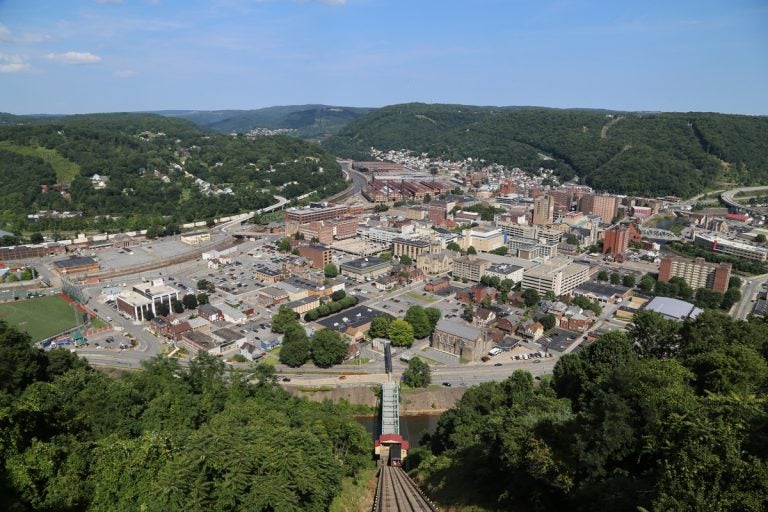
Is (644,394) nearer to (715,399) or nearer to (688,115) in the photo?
(715,399)

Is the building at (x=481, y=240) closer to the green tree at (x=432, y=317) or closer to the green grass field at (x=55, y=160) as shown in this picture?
the green tree at (x=432, y=317)

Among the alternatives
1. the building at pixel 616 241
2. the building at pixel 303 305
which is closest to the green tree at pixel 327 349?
the building at pixel 303 305

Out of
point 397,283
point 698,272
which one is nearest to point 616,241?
point 698,272

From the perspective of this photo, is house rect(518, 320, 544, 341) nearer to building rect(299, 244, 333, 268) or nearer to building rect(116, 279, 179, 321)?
building rect(299, 244, 333, 268)

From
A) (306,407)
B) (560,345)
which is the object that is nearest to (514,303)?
(560,345)

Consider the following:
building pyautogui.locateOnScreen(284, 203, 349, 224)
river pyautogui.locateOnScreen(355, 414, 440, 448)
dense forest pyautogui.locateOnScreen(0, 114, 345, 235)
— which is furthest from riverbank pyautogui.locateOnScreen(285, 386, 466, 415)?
dense forest pyautogui.locateOnScreen(0, 114, 345, 235)

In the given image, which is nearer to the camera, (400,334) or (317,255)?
(400,334)

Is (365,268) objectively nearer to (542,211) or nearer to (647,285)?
(647,285)

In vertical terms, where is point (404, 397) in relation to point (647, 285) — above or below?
below
